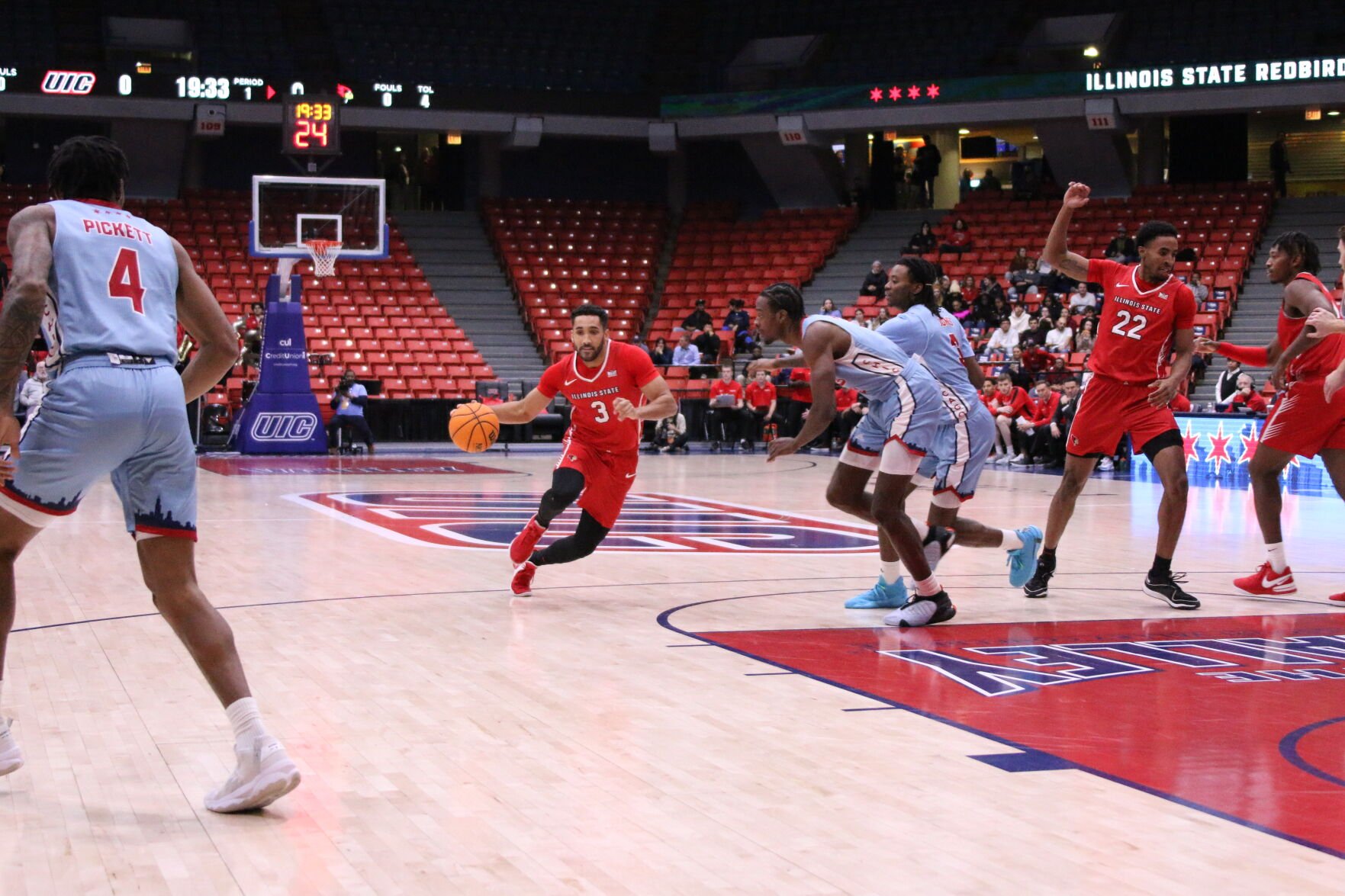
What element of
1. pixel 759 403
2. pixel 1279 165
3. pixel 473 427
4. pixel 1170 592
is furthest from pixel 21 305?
pixel 1279 165

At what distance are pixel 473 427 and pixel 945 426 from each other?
8.98 ft

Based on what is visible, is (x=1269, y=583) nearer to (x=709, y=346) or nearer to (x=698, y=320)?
(x=709, y=346)

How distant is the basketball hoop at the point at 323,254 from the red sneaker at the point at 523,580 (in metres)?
14.0

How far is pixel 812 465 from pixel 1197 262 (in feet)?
28.2

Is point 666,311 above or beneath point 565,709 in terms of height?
above

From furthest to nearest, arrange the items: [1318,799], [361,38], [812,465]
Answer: [361,38] < [812,465] < [1318,799]

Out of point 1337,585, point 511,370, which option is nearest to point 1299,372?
point 1337,585

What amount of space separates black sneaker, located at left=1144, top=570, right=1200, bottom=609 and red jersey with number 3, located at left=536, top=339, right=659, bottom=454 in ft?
8.40

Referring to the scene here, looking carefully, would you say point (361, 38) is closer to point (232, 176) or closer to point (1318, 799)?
point (232, 176)

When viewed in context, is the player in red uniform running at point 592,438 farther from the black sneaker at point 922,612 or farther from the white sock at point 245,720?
the white sock at point 245,720

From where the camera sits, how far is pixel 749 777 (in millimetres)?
4039

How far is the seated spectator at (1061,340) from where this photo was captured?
21500mm

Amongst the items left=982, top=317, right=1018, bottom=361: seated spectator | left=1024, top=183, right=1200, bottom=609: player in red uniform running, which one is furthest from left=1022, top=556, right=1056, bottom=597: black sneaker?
left=982, top=317, right=1018, bottom=361: seated spectator

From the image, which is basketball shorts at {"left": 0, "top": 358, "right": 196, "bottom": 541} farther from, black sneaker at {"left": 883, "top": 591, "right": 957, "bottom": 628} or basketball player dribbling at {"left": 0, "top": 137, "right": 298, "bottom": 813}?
black sneaker at {"left": 883, "top": 591, "right": 957, "bottom": 628}
